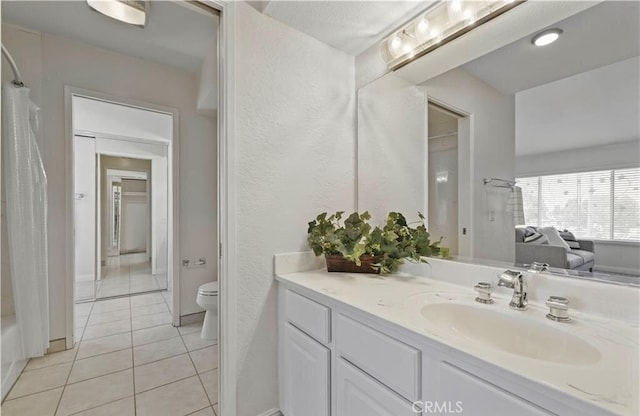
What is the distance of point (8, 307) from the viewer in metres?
1.86

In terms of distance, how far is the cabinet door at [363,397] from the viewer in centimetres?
78

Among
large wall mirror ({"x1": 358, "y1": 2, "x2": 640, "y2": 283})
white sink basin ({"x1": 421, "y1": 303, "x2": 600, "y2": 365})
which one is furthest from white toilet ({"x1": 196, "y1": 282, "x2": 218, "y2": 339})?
white sink basin ({"x1": 421, "y1": 303, "x2": 600, "y2": 365})

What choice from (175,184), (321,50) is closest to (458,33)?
(321,50)

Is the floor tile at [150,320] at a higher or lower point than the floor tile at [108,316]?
lower

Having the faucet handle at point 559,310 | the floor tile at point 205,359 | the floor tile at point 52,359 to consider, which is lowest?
→ the floor tile at point 205,359

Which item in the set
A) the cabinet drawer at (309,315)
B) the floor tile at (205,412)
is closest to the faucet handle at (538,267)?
the cabinet drawer at (309,315)

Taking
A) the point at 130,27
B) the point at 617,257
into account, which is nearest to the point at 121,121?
the point at 130,27

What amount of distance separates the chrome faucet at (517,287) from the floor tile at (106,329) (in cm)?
289

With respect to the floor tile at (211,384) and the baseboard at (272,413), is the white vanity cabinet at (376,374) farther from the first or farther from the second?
the floor tile at (211,384)

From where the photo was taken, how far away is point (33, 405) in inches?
58.2

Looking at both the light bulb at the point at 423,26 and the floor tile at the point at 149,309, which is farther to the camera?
the floor tile at the point at 149,309

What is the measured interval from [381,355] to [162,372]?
169 centimetres

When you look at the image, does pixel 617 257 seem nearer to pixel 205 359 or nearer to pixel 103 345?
pixel 205 359

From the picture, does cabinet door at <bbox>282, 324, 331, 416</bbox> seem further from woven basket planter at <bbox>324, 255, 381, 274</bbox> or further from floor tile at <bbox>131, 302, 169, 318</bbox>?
floor tile at <bbox>131, 302, 169, 318</bbox>
